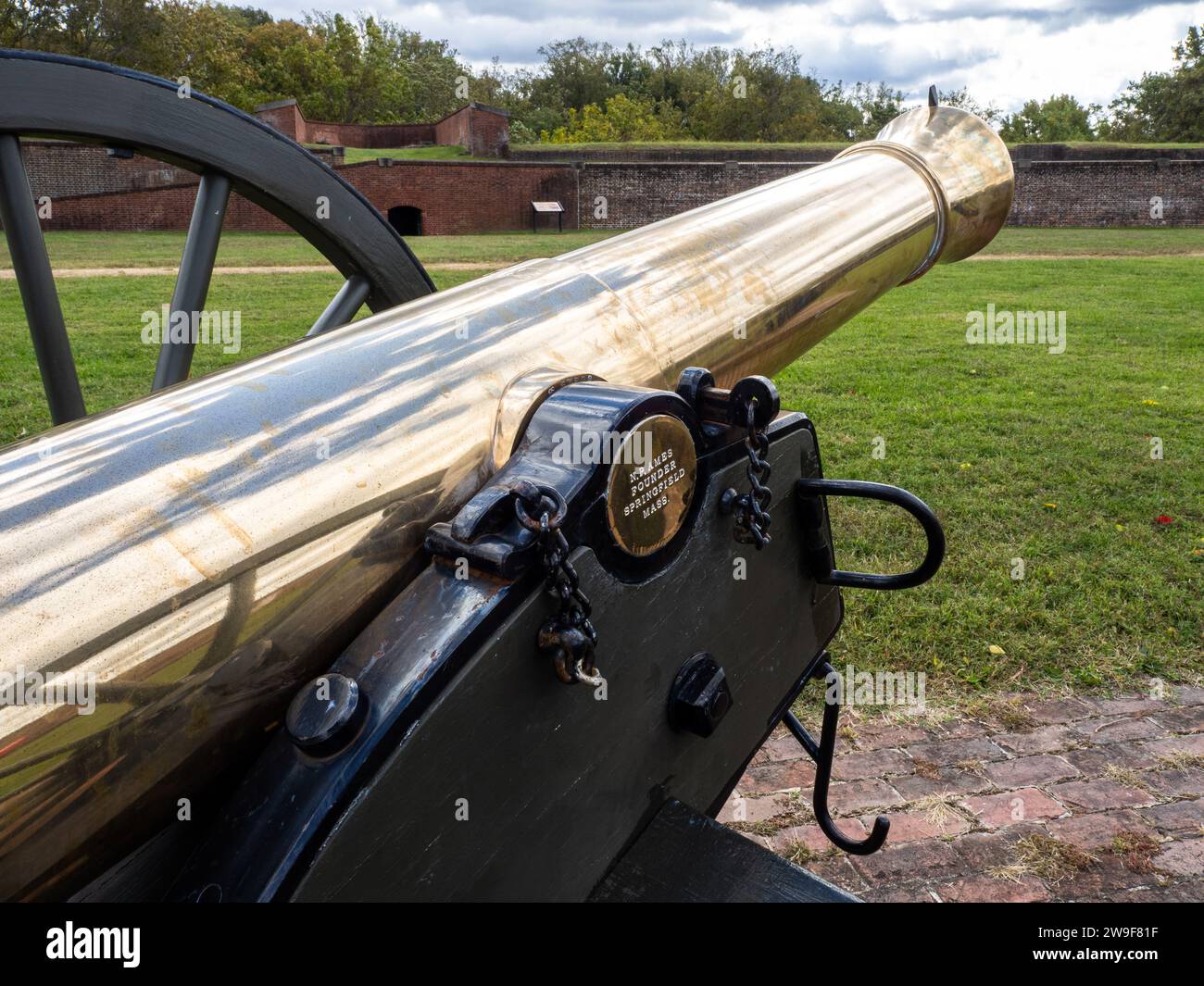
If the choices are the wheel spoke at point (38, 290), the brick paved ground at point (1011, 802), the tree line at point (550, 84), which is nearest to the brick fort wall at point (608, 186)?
the tree line at point (550, 84)

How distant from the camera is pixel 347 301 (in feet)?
7.48

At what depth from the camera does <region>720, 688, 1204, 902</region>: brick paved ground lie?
2225 millimetres

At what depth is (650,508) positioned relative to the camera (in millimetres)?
1195

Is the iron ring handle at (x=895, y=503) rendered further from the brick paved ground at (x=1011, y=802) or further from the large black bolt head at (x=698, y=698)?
the brick paved ground at (x=1011, y=802)

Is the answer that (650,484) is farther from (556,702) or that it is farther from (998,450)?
(998,450)

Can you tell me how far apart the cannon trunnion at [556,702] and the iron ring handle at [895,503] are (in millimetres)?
49

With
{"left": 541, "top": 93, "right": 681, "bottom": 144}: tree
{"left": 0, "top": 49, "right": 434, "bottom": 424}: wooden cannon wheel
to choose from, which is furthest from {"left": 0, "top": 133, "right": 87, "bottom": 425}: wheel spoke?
{"left": 541, "top": 93, "right": 681, "bottom": 144}: tree

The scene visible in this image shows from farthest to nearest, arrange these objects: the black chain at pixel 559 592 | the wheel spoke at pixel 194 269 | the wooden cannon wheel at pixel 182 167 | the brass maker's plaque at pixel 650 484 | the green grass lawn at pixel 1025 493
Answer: the green grass lawn at pixel 1025 493, the wheel spoke at pixel 194 269, the wooden cannon wheel at pixel 182 167, the brass maker's plaque at pixel 650 484, the black chain at pixel 559 592

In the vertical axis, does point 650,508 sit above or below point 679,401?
below

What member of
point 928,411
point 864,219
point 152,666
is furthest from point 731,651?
point 928,411

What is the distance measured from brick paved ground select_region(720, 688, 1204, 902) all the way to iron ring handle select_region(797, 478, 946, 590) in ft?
3.34

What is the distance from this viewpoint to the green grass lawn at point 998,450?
3365 millimetres

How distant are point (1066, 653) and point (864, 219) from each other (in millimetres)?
1862
